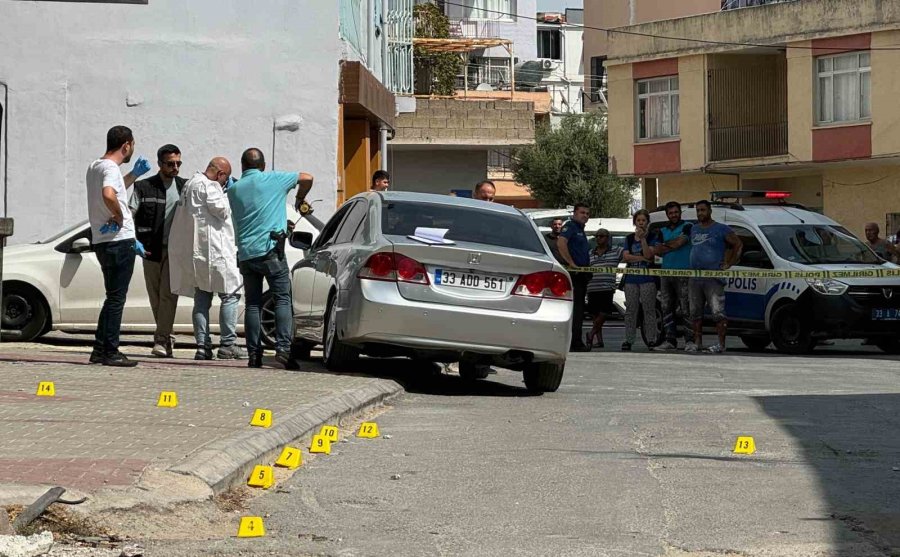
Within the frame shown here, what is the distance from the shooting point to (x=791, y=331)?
19422mm

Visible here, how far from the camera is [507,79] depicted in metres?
74.2

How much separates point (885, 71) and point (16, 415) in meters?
31.9

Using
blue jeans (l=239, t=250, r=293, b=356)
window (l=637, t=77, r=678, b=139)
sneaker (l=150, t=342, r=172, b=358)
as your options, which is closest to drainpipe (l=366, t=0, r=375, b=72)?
sneaker (l=150, t=342, r=172, b=358)

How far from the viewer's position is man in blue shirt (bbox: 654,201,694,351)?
63.7ft

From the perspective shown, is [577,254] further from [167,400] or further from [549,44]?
[549,44]

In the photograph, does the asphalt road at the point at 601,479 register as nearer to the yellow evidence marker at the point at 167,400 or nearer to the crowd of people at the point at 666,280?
the yellow evidence marker at the point at 167,400

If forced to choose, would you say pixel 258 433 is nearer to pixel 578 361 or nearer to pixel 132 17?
pixel 578 361

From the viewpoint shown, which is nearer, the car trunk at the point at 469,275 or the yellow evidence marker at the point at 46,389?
the yellow evidence marker at the point at 46,389

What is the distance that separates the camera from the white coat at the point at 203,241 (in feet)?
44.8

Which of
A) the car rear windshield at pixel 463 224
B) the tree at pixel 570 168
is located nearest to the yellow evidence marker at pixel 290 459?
the car rear windshield at pixel 463 224

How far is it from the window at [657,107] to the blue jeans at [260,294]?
105ft

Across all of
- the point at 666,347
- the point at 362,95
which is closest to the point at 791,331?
the point at 666,347

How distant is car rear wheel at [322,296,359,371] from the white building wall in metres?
9.57

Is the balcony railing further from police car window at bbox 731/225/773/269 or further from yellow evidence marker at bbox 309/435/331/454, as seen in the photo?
yellow evidence marker at bbox 309/435/331/454
